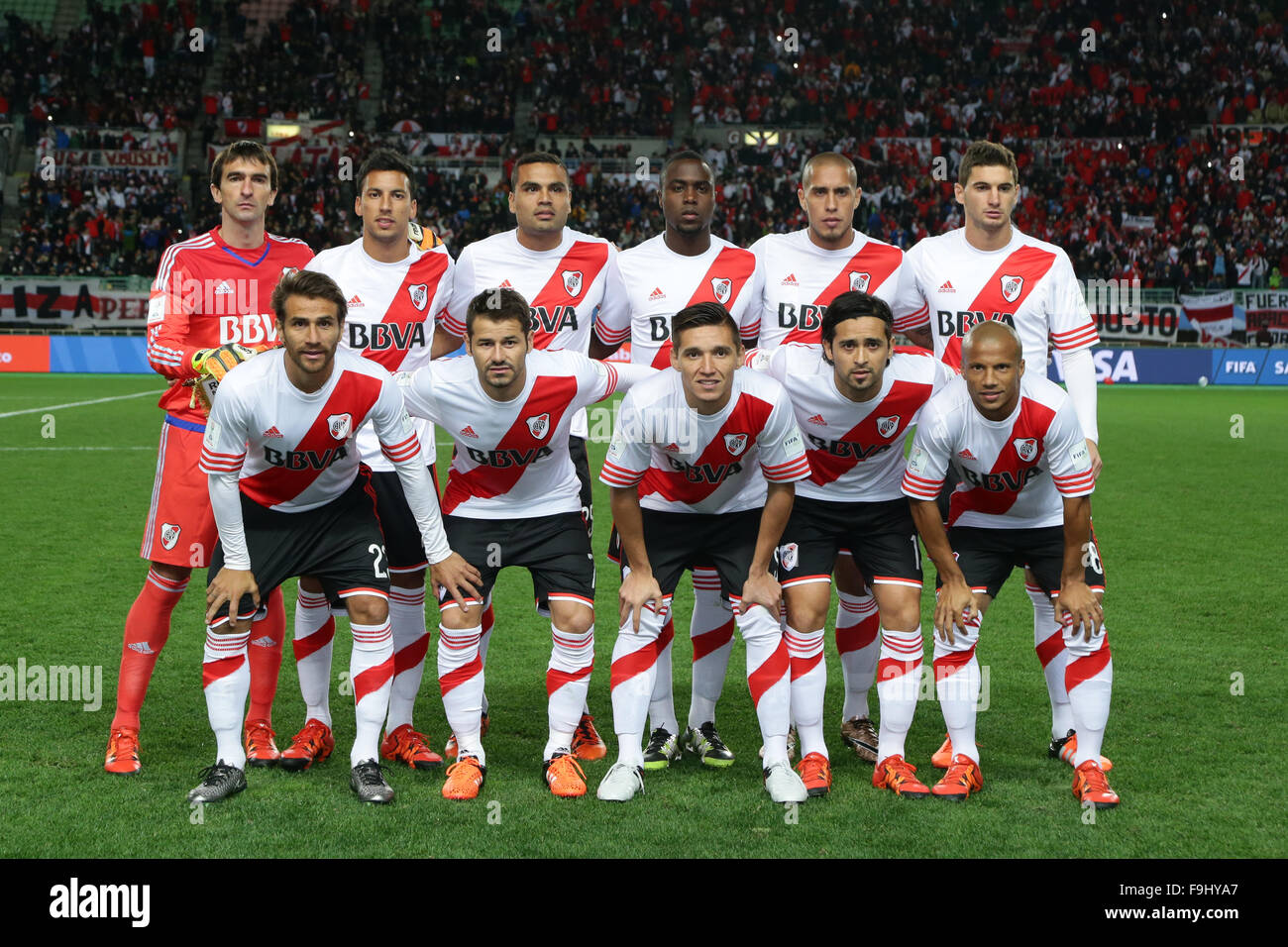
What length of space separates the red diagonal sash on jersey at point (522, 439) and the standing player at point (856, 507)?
2.93 ft

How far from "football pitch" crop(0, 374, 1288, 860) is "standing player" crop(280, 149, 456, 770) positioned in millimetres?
273

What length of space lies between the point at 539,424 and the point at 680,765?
5.01 feet

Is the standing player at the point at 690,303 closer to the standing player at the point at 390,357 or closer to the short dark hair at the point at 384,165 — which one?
the standing player at the point at 390,357

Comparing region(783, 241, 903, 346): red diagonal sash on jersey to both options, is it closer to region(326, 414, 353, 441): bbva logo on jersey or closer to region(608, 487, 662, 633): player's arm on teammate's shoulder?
region(608, 487, 662, 633): player's arm on teammate's shoulder

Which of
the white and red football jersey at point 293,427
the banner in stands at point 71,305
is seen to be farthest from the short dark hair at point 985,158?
the banner in stands at point 71,305

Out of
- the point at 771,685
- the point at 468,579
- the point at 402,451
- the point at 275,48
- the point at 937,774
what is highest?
the point at 275,48

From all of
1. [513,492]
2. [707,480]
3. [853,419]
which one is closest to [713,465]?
[707,480]

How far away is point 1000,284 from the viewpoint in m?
5.47

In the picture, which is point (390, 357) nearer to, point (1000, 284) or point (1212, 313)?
point (1000, 284)

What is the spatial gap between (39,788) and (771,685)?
279cm

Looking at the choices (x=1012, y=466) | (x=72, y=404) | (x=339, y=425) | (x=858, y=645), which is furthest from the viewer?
(x=72, y=404)

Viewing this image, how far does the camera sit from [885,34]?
37.3 m

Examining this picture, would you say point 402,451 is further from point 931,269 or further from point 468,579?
point 931,269
